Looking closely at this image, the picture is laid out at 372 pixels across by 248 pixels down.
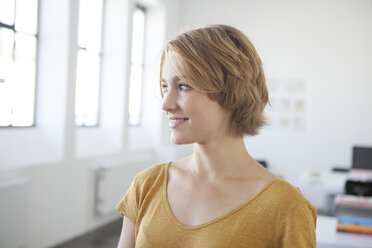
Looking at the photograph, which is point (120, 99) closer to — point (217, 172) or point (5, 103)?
point (5, 103)

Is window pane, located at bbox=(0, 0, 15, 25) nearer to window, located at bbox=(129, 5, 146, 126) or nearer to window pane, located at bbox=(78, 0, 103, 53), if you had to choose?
window pane, located at bbox=(78, 0, 103, 53)

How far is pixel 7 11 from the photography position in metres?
4.75

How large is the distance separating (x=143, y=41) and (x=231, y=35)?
6.85m

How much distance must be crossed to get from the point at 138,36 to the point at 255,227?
6.90 meters

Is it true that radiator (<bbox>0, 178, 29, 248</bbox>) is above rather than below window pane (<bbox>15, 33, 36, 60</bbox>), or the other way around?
below

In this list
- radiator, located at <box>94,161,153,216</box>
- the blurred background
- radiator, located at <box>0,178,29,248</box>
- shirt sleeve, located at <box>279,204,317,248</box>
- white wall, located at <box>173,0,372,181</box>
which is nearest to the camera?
shirt sleeve, located at <box>279,204,317,248</box>

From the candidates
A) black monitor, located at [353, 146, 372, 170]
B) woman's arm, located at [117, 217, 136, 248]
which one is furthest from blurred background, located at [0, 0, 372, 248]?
woman's arm, located at [117, 217, 136, 248]

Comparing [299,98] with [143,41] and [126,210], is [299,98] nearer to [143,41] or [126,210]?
[143,41]

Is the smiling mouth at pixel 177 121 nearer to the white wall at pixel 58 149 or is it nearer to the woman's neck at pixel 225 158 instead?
the woman's neck at pixel 225 158

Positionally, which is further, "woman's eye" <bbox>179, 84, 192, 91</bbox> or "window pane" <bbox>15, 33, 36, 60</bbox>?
"window pane" <bbox>15, 33, 36, 60</bbox>

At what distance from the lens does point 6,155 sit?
14.9ft

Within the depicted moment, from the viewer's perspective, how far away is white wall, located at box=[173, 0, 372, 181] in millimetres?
7668

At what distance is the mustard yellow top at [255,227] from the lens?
1.19 m

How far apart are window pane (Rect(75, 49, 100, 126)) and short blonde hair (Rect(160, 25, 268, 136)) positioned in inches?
198
